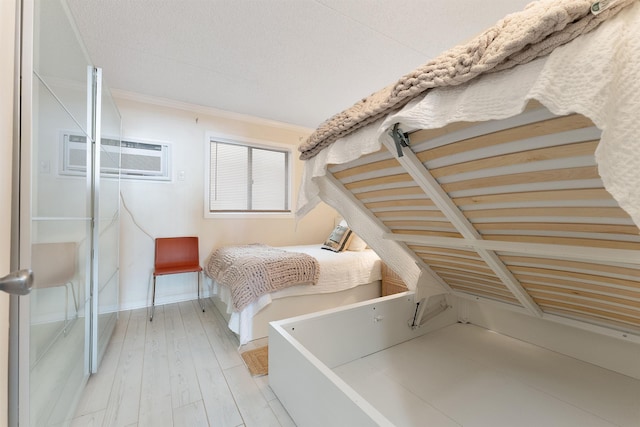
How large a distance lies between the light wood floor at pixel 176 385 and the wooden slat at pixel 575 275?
134 cm

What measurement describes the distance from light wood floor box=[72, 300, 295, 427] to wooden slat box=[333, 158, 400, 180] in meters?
1.25

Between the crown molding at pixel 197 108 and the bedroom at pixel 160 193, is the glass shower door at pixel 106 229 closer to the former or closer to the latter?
the bedroom at pixel 160 193

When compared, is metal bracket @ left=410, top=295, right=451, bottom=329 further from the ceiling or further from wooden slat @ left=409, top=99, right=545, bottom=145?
the ceiling

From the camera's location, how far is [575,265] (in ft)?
3.48

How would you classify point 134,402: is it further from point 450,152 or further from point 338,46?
point 338,46

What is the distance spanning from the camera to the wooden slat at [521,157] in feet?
2.15

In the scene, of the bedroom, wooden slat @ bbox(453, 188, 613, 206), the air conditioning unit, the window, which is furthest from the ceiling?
wooden slat @ bbox(453, 188, 613, 206)

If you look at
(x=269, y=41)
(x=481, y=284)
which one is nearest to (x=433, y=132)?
(x=481, y=284)

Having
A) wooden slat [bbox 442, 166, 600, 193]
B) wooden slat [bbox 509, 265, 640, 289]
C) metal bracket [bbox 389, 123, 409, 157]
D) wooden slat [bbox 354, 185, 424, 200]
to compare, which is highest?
metal bracket [bbox 389, 123, 409, 157]

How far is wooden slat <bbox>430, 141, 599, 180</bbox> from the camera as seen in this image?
25.8 inches

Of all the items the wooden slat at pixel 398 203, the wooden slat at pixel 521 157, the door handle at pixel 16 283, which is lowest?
the door handle at pixel 16 283

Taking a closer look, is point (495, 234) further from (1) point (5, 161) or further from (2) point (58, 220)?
(2) point (58, 220)

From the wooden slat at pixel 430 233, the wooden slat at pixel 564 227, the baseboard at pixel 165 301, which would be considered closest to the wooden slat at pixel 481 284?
the wooden slat at pixel 430 233

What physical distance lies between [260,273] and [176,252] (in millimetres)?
1434
